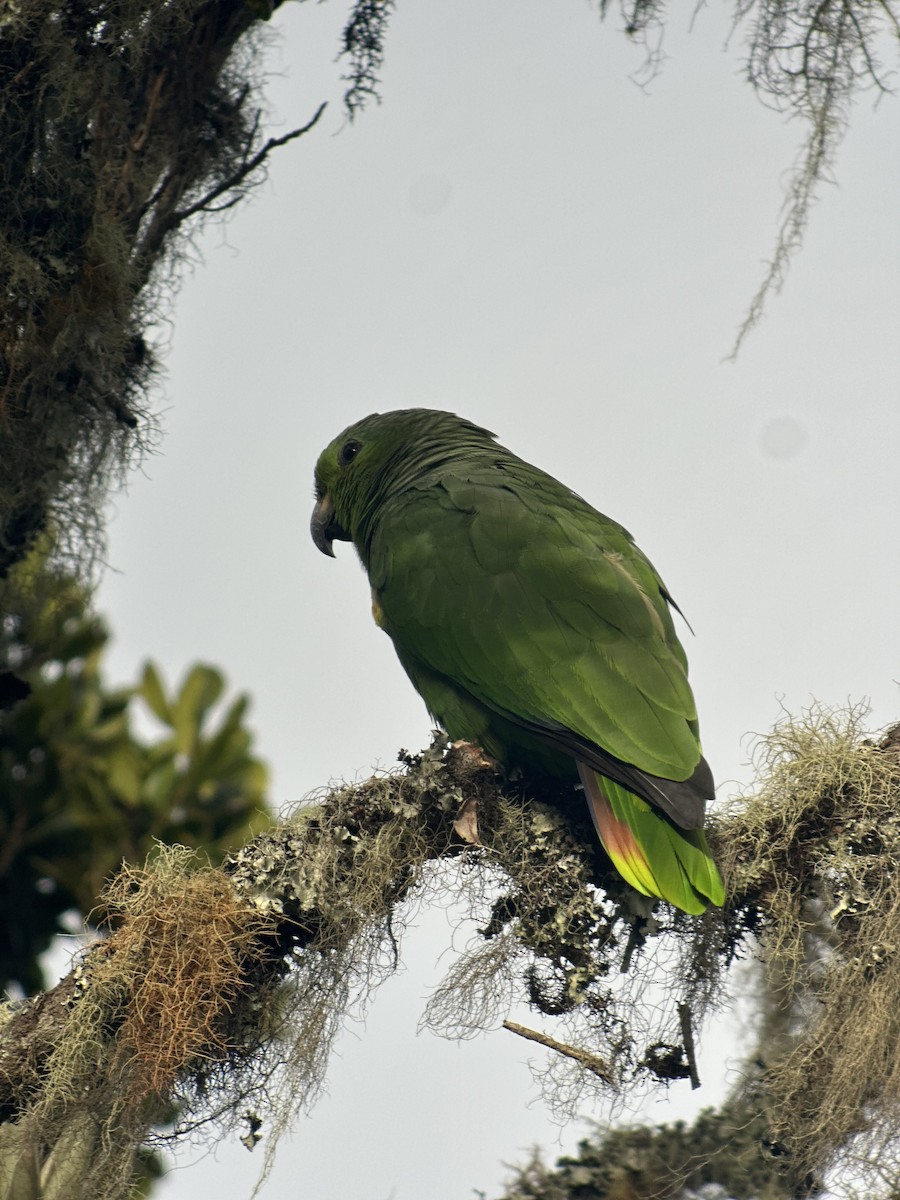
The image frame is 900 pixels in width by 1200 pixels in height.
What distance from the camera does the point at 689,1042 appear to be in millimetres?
3090

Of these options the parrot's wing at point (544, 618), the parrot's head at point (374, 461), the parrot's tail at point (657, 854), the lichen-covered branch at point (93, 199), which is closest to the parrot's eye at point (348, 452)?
the parrot's head at point (374, 461)

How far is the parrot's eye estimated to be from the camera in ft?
16.7

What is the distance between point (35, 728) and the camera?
5418 millimetres

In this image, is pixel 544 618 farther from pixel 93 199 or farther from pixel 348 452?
pixel 93 199

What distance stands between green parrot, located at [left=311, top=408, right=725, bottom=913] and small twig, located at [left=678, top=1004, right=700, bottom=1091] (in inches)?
10.4

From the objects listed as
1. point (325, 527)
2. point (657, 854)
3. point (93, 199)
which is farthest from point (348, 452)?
point (657, 854)

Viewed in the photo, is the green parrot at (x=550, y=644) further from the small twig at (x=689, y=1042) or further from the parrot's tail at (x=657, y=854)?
the small twig at (x=689, y=1042)

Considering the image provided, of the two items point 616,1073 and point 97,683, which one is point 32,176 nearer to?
point 97,683

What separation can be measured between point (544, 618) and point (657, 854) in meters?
1.00

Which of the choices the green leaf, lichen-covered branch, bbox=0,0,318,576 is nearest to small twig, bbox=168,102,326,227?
lichen-covered branch, bbox=0,0,318,576

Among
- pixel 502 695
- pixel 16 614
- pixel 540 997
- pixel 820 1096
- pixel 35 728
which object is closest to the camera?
pixel 820 1096

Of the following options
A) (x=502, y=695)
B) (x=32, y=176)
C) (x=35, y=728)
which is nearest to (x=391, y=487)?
(x=502, y=695)

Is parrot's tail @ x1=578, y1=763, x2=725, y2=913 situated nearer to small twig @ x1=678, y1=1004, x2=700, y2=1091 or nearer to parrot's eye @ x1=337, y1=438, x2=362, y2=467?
small twig @ x1=678, y1=1004, x2=700, y2=1091

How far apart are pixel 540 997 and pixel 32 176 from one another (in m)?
2.86
